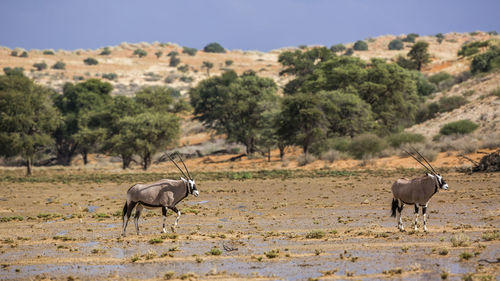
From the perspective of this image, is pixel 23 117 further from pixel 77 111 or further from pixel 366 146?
pixel 366 146

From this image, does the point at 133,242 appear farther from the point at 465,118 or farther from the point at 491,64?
the point at 491,64

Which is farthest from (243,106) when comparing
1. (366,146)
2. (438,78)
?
(438,78)

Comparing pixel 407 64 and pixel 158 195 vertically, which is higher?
pixel 407 64

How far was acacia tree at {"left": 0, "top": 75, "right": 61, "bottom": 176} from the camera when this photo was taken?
168 feet

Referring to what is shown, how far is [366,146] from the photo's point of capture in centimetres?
5272

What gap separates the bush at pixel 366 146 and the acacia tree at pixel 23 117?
89.4 feet

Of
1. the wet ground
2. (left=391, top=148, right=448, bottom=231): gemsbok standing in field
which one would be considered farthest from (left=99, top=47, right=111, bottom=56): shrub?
(left=391, top=148, right=448, bottom=231): gemsbok standing in field

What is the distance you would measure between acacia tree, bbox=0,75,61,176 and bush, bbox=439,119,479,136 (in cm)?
3688

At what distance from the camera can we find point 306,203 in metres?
26.7

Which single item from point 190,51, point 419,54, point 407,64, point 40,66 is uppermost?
point 190,51

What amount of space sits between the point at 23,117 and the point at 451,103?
47605 millimetres

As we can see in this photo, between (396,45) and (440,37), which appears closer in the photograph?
(396,45)

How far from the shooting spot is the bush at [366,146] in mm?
52656

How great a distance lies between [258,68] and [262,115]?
269 feet
